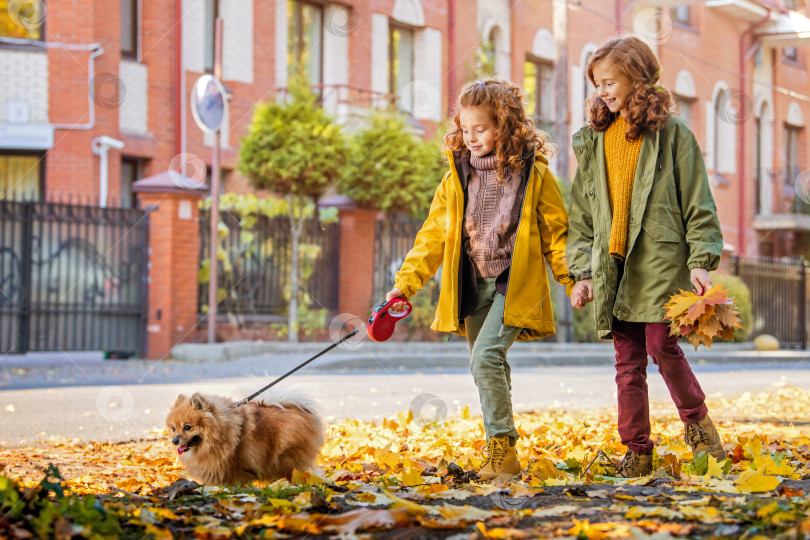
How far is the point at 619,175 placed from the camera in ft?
14.0

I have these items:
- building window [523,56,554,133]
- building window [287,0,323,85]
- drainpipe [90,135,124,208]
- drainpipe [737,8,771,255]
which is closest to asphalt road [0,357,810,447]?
drainpipe [90,135,124,208]

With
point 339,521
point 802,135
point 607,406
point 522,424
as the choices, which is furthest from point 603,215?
point 802,135

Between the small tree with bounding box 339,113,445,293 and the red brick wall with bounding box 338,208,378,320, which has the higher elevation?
the small tree with bounding box 339,113,445,293

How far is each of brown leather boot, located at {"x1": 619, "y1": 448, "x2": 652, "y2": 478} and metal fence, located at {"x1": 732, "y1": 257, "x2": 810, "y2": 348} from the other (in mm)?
18287

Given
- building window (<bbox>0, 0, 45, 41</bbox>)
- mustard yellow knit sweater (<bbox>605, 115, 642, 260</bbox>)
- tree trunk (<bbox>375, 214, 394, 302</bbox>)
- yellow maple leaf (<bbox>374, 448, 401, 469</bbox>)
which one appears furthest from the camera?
tree trunk (<bbox>375, 214, 394, 302</bbox>)

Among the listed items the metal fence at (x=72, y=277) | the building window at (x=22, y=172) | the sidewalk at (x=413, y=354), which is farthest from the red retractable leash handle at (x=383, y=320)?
the building window at (x=22, y=172)

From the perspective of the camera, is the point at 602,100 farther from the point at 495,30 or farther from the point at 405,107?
the point at 495,30

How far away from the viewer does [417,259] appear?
439 centimetres

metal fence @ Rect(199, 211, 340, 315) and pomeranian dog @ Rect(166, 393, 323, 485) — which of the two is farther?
metal fence @ Rect(199, 211, 340, 315)

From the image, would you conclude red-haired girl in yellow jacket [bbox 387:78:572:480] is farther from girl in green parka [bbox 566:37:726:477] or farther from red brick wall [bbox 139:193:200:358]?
red brick wall [bbox 139:193:200:358]

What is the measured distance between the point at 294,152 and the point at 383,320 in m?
11.1

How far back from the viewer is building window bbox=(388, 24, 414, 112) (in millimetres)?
21625

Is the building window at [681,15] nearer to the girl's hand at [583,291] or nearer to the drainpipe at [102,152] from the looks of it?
the drainpipe at [102,152]

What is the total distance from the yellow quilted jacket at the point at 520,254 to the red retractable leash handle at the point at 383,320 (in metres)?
0.10
